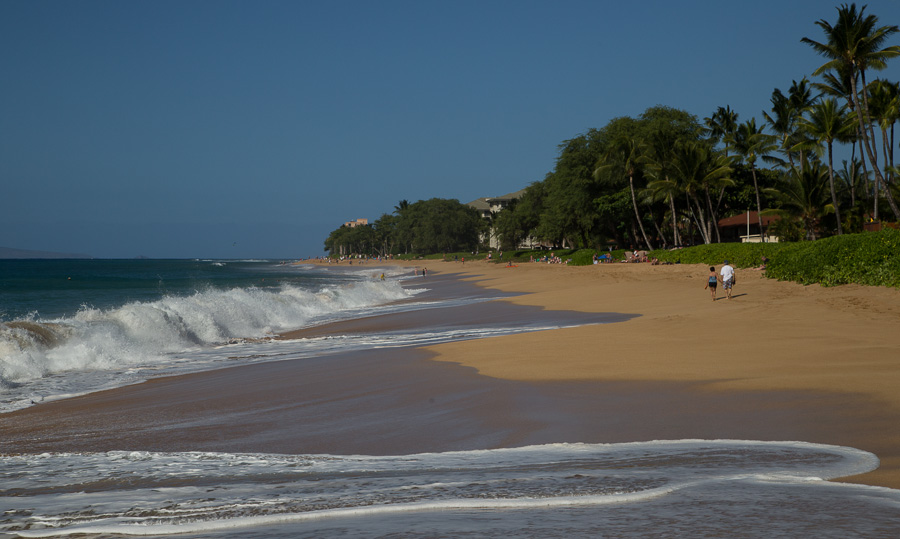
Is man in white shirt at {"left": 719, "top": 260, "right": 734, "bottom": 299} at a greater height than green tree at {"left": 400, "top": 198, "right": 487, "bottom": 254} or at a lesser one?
lesser

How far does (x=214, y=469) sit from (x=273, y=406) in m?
2.78

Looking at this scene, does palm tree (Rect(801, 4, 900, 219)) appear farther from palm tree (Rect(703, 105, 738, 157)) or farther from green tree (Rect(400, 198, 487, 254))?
green tree (Rect(400, 198, 487, 254))

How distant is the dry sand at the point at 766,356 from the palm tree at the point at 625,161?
39.2 metres

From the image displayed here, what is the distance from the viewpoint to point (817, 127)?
136ft

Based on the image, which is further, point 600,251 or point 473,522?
point 600,251

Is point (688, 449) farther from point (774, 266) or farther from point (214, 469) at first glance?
point (774, 266)

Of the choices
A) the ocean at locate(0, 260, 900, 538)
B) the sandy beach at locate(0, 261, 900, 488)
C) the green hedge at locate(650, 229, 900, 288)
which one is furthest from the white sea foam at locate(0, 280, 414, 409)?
the green hedge at locate(650, 229, 900, 288)

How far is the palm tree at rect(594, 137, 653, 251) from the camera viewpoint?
5594cm

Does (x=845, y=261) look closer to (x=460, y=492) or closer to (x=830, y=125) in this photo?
(x=460, y=492)

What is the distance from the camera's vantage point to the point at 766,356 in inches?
370

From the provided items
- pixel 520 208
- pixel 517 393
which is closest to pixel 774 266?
pixel 517 393

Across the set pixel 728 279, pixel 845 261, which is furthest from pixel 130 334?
pixel 845 261

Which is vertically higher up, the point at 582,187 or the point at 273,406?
the point at 582,187

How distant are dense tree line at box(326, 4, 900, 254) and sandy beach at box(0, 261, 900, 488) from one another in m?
26.3
